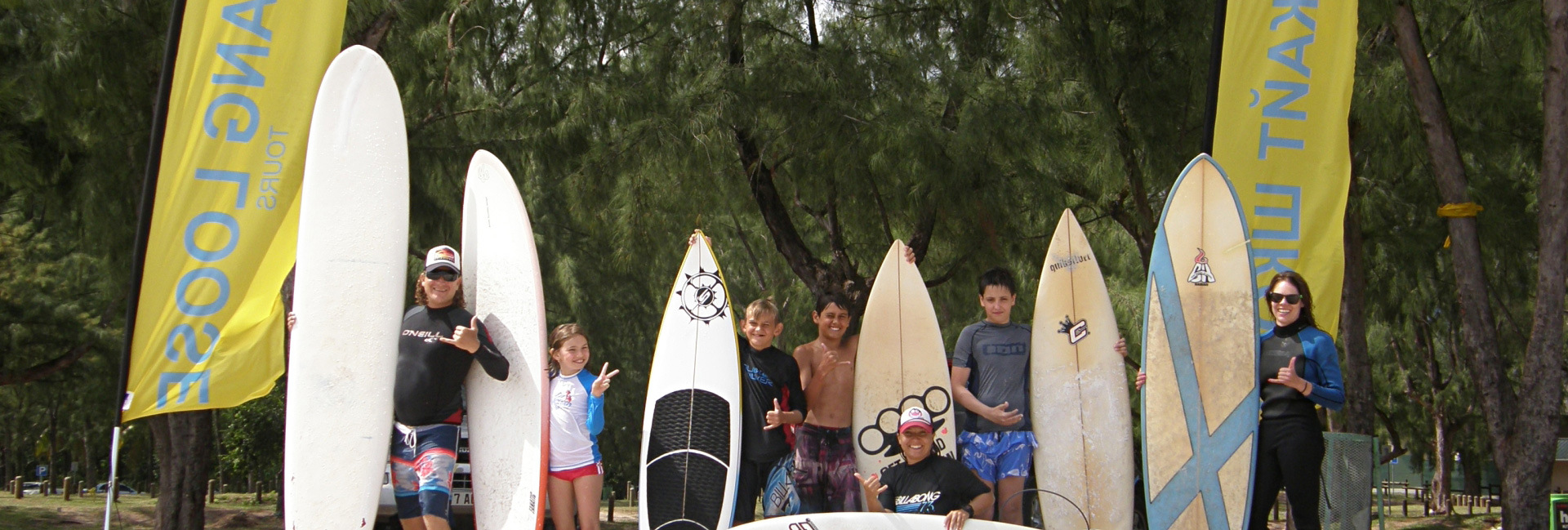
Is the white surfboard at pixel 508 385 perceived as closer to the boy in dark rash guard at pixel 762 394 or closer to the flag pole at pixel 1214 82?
the boy in dark rash guard at pixel 762 394

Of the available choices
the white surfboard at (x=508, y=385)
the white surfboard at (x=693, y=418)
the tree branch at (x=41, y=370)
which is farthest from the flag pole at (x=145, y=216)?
the tree branch at (x=41, y=370)

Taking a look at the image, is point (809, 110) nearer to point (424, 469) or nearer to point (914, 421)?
point (914, 421)

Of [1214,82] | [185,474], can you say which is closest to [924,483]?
[1214,82]

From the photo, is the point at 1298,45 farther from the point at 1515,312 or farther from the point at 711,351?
the point at 1515,312

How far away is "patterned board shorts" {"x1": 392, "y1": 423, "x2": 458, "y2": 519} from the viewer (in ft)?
12.8

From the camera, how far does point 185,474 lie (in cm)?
615

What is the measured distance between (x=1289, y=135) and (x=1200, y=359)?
1170 mm

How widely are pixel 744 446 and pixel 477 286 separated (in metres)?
1.28

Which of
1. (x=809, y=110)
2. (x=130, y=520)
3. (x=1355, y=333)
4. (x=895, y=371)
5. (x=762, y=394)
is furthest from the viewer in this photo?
(x=130, y=520)

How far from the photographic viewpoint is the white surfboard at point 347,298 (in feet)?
13.8

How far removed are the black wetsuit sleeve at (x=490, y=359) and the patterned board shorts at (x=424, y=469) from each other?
9.5 inches

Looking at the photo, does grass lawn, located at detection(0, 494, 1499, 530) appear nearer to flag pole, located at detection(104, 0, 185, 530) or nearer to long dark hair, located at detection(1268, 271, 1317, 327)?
flag pole, located at detection(104, 0, 185, 530)

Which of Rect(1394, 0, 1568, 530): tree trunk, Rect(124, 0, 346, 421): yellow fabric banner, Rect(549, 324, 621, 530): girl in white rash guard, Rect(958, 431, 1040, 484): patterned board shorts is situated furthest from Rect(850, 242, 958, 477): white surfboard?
Rect(1394, 0, 1568, 530): tree trunk

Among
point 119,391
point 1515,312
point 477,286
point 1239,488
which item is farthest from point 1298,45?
point 1515,312
